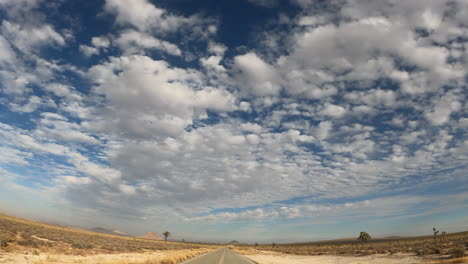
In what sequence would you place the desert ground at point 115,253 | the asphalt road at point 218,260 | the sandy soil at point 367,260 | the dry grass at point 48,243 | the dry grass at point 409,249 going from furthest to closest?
the dry grass at point 409,249 < the sandy soil at point 367,260 < the asphalt road at point 218,260 < the dry grass at point 48,243 < the desert ground at point 115,253

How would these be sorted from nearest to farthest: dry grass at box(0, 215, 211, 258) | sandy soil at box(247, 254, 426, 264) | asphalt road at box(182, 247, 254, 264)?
dry grass at box(0, 215, 211, 258)
asphalt road at box(182, 247, 254, 264)
sandy soil at box(247, 254, 426, 264)

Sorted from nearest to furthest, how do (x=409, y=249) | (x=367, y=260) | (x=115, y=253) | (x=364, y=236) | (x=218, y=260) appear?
(x=218, y=260) → (x=115, y=253) → (x=367, y=260) → (x=409, y=249) → (x=364, y=236)

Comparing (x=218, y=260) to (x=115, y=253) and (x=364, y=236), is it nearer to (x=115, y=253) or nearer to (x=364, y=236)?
(x=115, y=253)

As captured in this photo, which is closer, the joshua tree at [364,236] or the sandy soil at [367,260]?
the sandy soil at [367,260]

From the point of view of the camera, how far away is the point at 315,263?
133ft

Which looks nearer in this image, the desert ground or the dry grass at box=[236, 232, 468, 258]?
the desert ground

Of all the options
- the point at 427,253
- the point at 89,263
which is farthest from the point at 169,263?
the point at 427,253

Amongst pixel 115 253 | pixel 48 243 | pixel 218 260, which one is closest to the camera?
pixel 218 260

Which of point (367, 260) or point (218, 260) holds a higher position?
point (218, 260)

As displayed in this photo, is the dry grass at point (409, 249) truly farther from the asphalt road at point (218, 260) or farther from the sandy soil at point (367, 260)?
the asphalt road at point (218, 260)

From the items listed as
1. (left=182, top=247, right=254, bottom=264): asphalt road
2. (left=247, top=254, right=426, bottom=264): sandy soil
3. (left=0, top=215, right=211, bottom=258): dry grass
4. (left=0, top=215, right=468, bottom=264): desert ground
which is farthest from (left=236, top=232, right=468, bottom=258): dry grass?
(left=0, top=215, right=211, bottom=258): dry grass

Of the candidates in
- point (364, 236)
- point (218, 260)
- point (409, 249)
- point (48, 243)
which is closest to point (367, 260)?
point (409, 249)

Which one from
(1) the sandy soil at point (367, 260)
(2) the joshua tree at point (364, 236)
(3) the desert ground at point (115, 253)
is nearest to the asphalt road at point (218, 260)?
(3) the desert ground at point (115, 253)

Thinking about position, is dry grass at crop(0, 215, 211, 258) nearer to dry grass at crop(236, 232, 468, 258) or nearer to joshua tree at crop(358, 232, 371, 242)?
dry grass at crop(236, 232, 468, 258)
